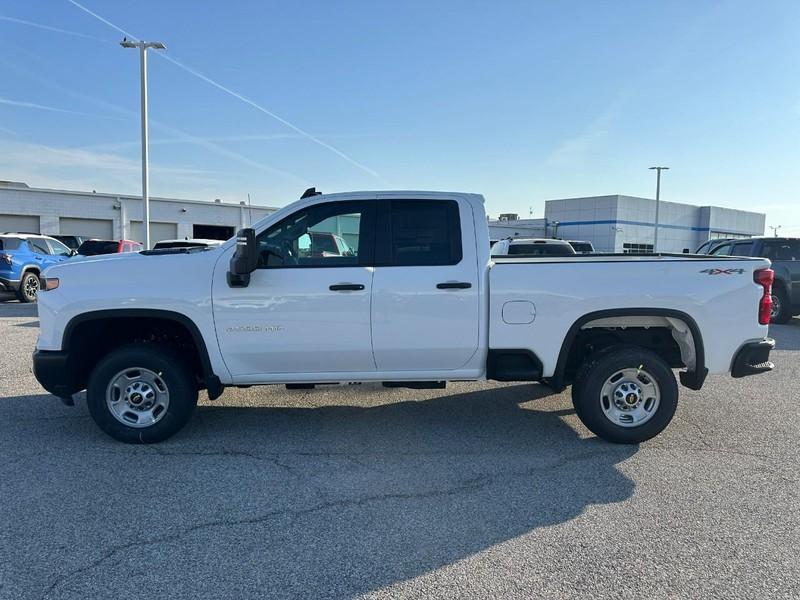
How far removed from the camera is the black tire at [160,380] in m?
4.73

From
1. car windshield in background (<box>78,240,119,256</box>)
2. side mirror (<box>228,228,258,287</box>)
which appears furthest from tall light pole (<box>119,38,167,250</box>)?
side mirror (<box>228,228,258,287</box>)

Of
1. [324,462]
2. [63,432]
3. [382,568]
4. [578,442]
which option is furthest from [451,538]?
[63,432]

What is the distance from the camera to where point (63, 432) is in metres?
5.16

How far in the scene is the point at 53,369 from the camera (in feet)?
15.4

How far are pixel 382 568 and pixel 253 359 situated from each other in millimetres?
2284

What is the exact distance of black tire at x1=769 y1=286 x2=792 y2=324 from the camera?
12.5 meters

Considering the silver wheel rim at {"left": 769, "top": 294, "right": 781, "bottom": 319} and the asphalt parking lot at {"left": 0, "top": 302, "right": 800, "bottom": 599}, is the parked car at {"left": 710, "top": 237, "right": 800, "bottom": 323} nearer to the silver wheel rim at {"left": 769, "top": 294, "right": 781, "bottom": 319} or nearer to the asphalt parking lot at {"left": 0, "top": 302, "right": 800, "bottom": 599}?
the silver wheel rim at {"left": 769, "top": 294, "right": 781, "bottom": 319}

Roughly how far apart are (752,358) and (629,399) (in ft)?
3.65

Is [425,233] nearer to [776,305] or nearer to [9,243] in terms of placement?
[776,305]

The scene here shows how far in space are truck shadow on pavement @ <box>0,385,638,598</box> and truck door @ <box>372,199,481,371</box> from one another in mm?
827

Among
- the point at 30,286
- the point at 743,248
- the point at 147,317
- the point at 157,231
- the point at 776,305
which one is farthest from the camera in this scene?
the point at 157,231

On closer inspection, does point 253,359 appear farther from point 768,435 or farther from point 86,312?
point 768,435

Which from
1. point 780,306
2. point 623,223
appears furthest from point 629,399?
point 623,223

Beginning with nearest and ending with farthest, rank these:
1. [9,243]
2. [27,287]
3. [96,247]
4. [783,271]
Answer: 1. [783,271]
2. [9,243]
3. [27,287]
4. [96,247]
